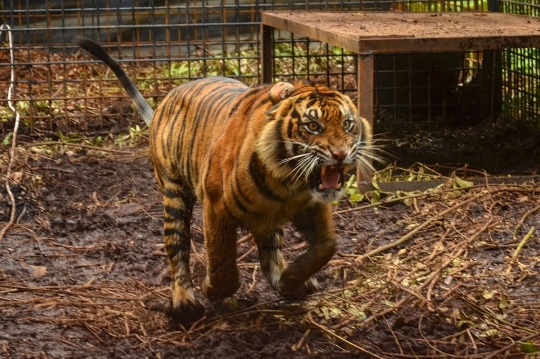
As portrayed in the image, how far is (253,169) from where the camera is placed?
4176mm

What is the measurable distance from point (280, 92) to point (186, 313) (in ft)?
3.78

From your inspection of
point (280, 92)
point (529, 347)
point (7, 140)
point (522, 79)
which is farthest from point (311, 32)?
point (529, 347)

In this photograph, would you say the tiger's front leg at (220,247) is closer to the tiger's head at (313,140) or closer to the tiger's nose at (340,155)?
the tiger's head at (313,140)

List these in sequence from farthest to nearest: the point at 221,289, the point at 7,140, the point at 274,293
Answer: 1. the point at 7,140
2. the point at 274,293
3. the point at 221,289

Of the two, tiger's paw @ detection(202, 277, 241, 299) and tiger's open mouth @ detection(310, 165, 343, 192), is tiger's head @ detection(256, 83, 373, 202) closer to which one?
tiger's open mouth @ detection(310, 165, 343, 192)

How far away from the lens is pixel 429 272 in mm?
5172

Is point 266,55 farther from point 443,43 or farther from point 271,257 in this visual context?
point 271,257

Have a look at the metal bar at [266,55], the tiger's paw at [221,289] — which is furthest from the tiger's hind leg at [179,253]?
the metal bar at [266,55]

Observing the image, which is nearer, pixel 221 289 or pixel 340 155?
pixel 340 155

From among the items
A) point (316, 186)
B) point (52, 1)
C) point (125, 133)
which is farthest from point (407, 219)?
point (52, 1)

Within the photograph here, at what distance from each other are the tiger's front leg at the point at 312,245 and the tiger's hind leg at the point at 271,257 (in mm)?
428

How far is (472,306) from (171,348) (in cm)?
137

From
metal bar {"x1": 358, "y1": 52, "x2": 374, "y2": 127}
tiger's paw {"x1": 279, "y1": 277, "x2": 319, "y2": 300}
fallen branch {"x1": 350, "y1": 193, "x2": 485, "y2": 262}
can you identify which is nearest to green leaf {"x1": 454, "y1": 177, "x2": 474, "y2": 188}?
fallen branch {"x1": 350, "y1": 193, "x2": 485, "y2": 262}

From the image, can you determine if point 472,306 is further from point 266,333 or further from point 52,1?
point 52,1
